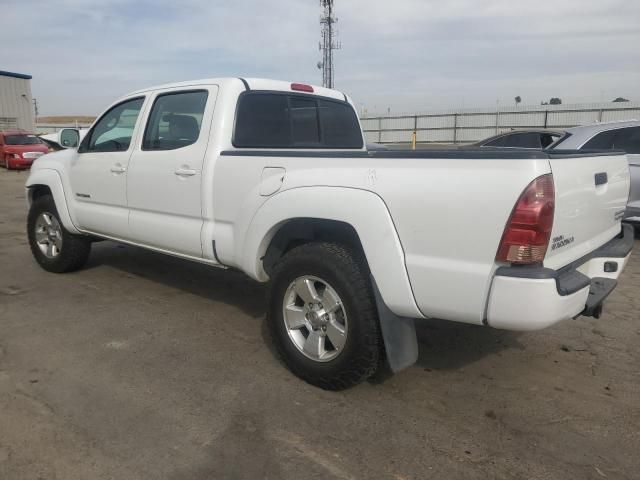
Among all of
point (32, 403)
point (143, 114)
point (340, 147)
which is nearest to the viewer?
point (32, 403)

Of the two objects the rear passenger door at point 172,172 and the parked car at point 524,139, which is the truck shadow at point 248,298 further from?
the parked car at point 524,139

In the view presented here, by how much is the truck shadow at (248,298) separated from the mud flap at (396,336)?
19.1 inches

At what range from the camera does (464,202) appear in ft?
8.14

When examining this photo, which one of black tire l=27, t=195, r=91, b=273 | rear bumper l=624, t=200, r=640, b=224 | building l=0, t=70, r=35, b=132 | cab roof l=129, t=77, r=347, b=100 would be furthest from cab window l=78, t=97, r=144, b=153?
building l=0, t=70, r=35, b=132

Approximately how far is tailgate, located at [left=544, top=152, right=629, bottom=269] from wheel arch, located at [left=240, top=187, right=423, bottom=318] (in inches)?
28.5

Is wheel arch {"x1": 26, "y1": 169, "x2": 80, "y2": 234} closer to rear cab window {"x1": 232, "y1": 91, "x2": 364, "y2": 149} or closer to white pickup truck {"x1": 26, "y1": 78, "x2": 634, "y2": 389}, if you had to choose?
white pickup truck {"x1": 26, "y1": 78, "x2": 634, "y2": 389}

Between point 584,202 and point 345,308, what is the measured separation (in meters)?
1.37

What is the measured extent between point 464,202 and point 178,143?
2.46 meters

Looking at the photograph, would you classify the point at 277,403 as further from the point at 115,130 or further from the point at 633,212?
the point at 633,212

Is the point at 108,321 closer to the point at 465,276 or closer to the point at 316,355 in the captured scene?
the point at 316,355

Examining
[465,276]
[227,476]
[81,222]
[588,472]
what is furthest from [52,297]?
[588,472]

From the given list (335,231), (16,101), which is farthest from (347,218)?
(16,101)

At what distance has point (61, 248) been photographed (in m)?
5.57

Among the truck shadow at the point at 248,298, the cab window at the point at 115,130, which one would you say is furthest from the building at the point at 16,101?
the cab window at the point at 115,130
